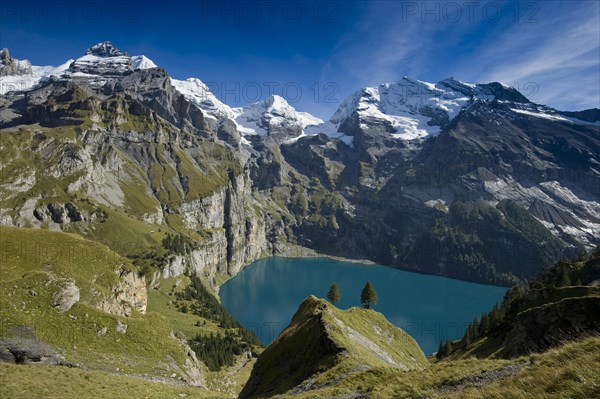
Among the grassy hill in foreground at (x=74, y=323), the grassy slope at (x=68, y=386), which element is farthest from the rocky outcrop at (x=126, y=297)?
the grassy slope at (x=68, y=386)

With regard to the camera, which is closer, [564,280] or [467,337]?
[564,280]

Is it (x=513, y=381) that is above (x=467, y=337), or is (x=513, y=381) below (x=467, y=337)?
above

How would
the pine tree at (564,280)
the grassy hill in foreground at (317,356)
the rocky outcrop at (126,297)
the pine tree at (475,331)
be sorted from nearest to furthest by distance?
1. the grassy hill in foreground at (317,356)
2. the rocky outcrop at (126,297)
3. the pine tree at (564,280)
4. the pine tree at (475,331)

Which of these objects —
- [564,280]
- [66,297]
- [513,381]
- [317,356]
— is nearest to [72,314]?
[66,297]

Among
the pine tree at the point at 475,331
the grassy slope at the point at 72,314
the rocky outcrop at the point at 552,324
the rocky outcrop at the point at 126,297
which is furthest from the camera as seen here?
the pine tree at the point at 475,331

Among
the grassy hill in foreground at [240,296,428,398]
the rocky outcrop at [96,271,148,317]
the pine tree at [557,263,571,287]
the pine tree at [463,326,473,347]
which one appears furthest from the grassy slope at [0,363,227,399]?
the pine tree at [557,263,571,287]

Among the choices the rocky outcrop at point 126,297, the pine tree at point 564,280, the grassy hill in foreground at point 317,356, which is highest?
the rocky outcrop at point 126,297

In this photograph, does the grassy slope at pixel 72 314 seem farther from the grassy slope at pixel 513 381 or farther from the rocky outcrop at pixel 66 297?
the grassy slope at pixel 513 381

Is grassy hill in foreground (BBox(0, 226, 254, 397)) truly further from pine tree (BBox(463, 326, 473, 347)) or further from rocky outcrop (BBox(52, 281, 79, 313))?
pine tree (BBox(463, 326, 473, 347))

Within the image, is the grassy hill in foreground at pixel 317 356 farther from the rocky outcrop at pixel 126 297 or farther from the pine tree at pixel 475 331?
the pine tree at pixel 475 331

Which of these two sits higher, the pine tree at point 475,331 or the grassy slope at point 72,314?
the grassy slope at point 72,314

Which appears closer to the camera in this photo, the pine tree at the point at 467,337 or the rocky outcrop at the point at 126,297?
the rocky outcrop at the point at 126,297

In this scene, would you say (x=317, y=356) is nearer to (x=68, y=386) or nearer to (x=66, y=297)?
(x=68, y=386)

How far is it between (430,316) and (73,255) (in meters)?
170
